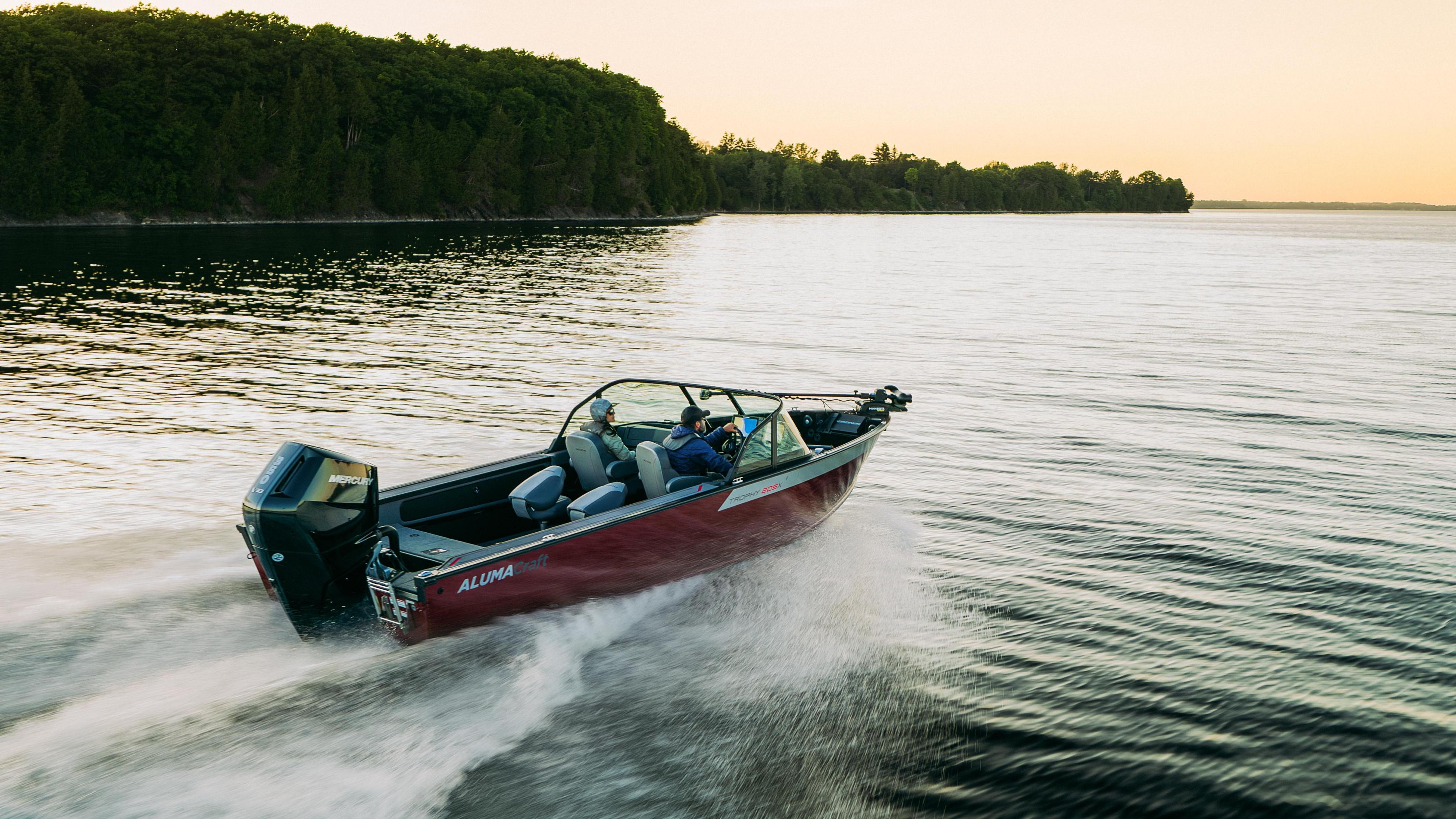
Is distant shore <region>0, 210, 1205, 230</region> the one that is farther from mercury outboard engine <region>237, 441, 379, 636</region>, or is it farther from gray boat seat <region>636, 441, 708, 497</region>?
gray boat seat <region>636, 441, 708, 497</region>

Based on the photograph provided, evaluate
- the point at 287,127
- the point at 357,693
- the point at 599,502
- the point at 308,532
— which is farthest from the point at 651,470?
the point at 287,127

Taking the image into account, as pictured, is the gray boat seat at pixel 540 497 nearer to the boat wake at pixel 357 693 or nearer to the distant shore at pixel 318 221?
the boat wake at pixel 357 693

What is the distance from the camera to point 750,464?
936cm

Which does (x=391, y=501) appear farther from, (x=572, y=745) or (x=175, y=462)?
(x=175, y=462)

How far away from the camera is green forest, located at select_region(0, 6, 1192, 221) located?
83375mm

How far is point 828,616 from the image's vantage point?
8609 mm

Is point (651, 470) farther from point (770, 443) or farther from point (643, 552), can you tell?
point (770, 443)

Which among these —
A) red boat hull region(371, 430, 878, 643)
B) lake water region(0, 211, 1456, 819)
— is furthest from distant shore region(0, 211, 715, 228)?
red boat hull region(371, 430, 878, 643)

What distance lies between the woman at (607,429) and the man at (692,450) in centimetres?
50

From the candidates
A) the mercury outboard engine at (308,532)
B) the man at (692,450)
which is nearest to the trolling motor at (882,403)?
the man at (692,450)

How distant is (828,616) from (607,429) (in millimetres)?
2825

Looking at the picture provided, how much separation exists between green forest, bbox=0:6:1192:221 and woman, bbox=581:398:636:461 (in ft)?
292

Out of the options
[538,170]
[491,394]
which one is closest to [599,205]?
[538,170]

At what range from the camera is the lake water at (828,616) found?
602 cm
